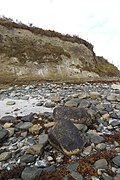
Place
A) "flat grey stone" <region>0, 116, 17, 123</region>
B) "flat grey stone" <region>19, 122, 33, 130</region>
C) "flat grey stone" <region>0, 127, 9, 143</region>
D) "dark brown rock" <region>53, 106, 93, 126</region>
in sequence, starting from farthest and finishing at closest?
"flat grey stone" <region>0, 116, 17, 123</region> → "flat grey stone" <region>19, 122, 33, 130</region> → "dark brown rock" <region>53, 106, 93, 126</region> → "flat grey stone" <region>0, 127, 9, 143</region>

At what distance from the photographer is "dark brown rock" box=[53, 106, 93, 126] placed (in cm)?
941

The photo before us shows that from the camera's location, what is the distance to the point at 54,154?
776 centimetres

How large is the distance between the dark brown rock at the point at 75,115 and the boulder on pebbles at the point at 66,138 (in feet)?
3.24

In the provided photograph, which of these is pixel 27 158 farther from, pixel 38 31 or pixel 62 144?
pixel 38 31

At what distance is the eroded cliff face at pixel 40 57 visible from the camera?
2792 centimetres

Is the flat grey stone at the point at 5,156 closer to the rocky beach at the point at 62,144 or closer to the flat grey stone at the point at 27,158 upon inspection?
the rocky beach at the point at 62,144

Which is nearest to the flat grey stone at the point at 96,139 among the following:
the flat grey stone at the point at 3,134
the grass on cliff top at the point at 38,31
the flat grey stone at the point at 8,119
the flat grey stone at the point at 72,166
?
the flat grey stone at the point at 72,166

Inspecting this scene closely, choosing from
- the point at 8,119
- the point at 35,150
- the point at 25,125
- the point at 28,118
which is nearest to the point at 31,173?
the point at 35,150

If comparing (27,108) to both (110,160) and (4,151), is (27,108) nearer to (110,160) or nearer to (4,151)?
(4,151)

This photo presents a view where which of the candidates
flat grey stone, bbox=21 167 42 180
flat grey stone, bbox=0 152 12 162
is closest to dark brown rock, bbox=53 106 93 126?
flat grey stone, bbox=0 152 12 162

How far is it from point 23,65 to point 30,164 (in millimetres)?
21579

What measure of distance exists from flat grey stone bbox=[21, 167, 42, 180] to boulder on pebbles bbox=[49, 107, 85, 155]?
988 mm

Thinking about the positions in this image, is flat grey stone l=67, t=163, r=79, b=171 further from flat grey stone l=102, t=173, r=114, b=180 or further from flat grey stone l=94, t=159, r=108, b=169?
flat grey stone l=102, t=173, r=114, b=180

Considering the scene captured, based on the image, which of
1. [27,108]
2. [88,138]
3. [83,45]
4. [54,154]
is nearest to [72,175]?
[54,154]
